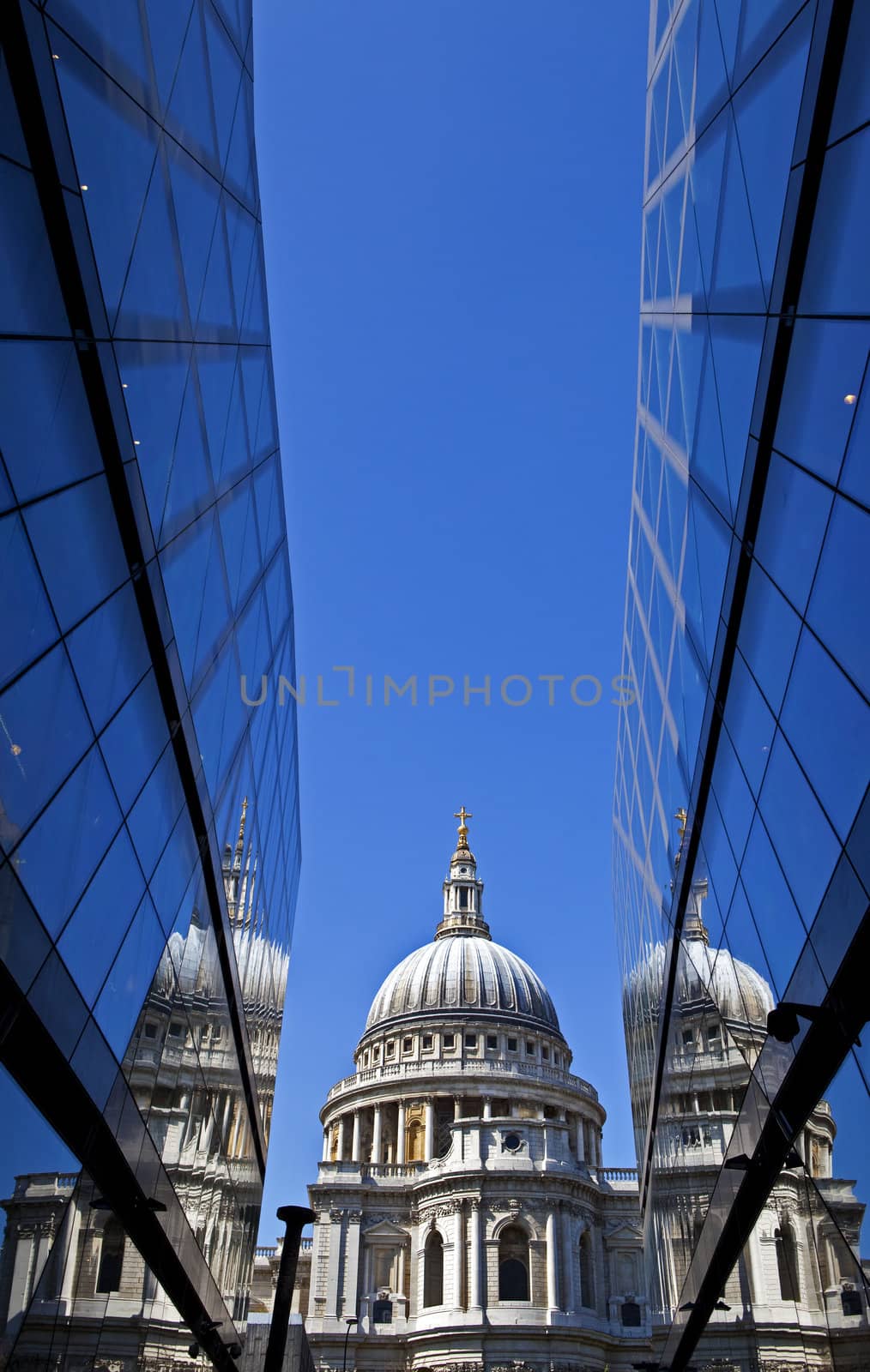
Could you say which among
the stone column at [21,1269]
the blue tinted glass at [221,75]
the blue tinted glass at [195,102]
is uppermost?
the blue tinted glass at [221,75]

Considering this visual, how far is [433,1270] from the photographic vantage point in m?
73.5

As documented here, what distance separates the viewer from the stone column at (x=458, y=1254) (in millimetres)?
69562

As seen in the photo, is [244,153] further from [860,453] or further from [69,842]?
[860,453]

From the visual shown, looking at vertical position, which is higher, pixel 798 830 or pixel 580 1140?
pixel 580 1140

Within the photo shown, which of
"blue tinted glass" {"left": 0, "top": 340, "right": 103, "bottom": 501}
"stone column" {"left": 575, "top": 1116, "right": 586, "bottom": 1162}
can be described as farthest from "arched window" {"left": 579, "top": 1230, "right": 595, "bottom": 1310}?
"blue tinted glass" {"left": 0, "top": 340, "right": 103, "bottom": 501}

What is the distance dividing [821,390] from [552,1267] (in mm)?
70654

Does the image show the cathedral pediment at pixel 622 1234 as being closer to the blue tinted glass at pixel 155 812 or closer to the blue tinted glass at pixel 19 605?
the blue tinted glass at pixel 155 812

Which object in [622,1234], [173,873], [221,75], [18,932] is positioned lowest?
[18,932]

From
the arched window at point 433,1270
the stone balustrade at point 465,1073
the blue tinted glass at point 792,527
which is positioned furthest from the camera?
the stone balustrade at point 465,1073

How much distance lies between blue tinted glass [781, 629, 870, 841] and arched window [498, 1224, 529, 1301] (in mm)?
68224

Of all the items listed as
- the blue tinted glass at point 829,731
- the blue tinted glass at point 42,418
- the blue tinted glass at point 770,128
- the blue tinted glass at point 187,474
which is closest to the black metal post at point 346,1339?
the blue tinted glass at point 187,474

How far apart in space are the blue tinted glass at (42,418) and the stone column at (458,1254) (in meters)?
70.6

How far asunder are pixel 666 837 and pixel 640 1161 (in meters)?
21.6

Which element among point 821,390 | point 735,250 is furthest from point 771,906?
point 735,250
